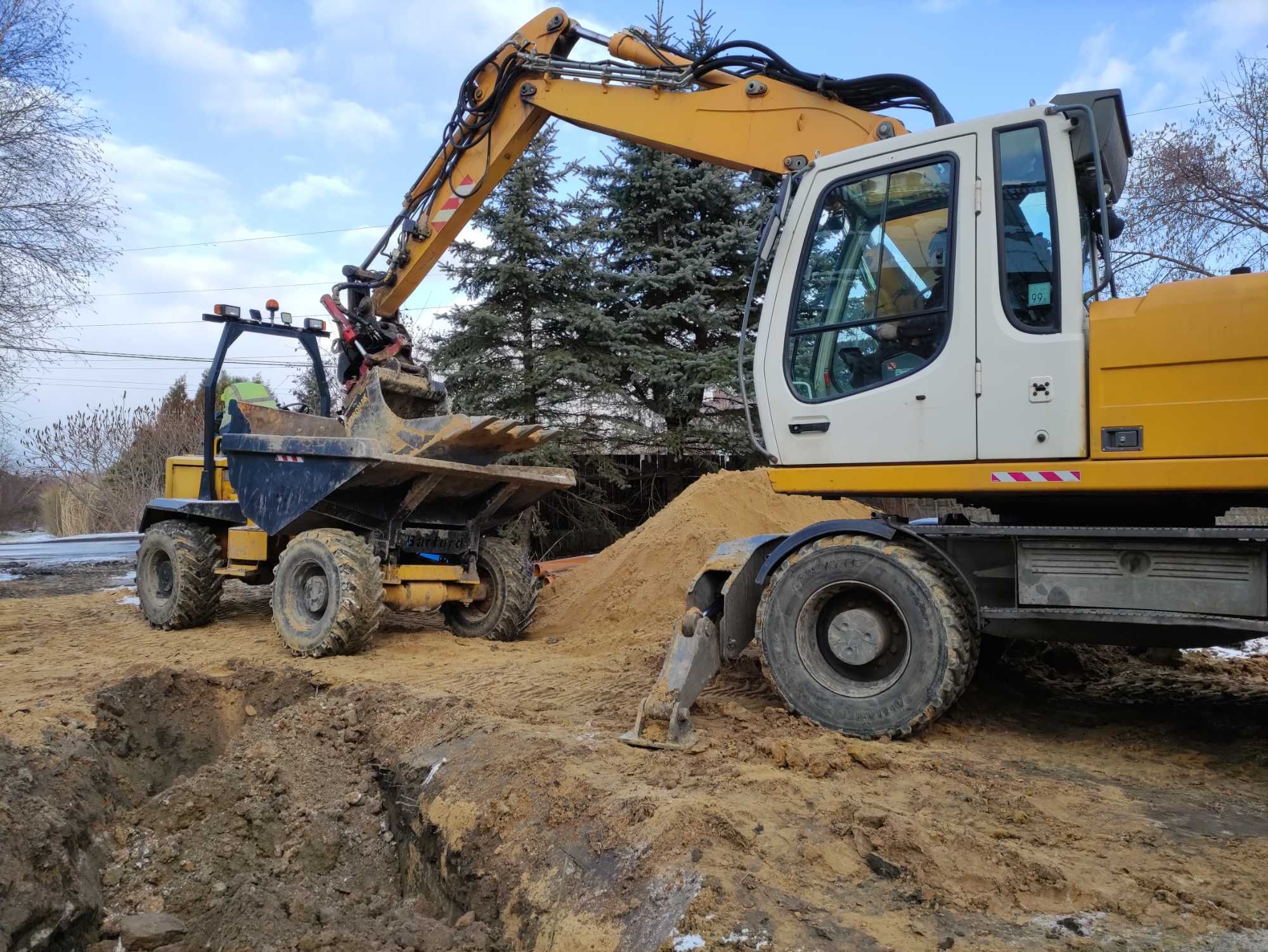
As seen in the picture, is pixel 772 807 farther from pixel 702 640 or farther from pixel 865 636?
pixel 702 640

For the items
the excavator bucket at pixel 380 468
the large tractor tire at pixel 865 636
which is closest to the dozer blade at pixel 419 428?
the excavator bucket at pixel 380 468

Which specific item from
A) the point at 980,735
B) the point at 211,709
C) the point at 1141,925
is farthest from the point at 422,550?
the point at 1141,925

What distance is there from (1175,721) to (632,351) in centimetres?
940

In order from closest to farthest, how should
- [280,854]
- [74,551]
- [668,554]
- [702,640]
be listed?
[280,854] → [702,640] → [668,554] → [74,551]

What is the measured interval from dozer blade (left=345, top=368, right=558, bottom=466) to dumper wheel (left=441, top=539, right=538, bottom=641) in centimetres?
101

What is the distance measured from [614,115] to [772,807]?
4856mm

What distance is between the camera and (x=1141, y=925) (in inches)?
106

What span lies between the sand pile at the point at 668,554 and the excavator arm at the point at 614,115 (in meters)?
3.30

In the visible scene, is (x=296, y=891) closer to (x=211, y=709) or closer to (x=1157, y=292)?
(x=211, y=709)

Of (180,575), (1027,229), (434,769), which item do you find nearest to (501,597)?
(180,575)

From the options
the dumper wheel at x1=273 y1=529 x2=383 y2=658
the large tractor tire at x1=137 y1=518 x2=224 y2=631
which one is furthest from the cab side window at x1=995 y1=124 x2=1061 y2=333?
the large tractor tire at x1=137 y1=518 x2=224 y2=631

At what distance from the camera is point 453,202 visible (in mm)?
7648

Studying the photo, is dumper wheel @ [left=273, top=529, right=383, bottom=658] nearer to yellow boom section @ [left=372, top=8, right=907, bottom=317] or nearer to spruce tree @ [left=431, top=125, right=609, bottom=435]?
yellow boom section @ [left=372, top=8, right=907, bottom=317]

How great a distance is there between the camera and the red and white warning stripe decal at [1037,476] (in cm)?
404
